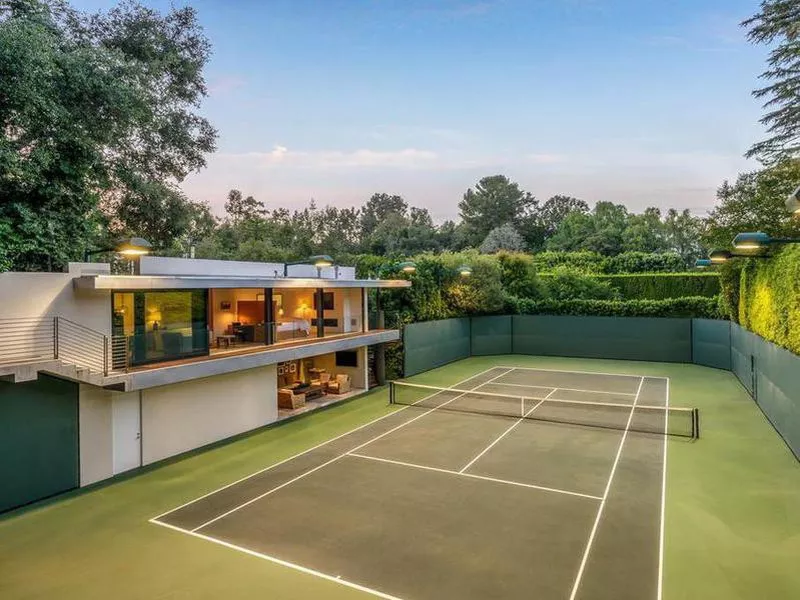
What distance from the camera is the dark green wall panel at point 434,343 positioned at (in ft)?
75.1

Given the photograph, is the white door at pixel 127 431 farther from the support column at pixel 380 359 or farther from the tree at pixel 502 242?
the tree at pixel 502 242

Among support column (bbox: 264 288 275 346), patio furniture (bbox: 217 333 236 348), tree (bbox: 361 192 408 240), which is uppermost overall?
tree (bbox: 361 192 408 240)

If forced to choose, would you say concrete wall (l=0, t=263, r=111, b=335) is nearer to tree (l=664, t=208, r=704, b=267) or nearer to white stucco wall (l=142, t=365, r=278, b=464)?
white stucco wall (l=142, t=365, r=278, b=464)

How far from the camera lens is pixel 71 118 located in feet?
49.2

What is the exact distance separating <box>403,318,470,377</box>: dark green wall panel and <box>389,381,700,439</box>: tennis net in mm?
3695

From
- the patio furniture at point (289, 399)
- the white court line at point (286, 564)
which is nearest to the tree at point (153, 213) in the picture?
the patio furniture at point (289, 399)

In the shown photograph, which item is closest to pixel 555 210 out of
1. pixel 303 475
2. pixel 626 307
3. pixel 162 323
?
pixel 626 307

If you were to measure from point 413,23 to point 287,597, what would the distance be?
19277 mm

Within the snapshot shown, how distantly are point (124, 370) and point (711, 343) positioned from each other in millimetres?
26423

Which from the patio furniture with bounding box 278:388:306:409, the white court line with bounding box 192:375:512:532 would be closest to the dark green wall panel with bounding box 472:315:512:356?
the white court line with bounding box 192:375:512:532

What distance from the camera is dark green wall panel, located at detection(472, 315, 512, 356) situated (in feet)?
96.3

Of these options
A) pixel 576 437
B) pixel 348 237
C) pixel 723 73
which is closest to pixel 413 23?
pixel 723 73

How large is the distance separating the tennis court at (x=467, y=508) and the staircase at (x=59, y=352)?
3.53 metres

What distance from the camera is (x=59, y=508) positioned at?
30.9 feet
